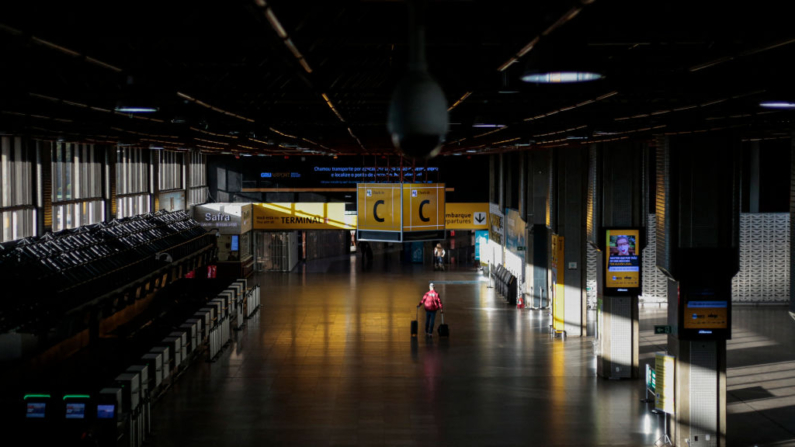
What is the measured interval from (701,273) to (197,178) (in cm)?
2367

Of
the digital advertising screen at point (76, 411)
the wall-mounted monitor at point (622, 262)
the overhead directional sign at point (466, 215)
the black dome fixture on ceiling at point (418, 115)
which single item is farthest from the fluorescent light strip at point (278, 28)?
the overhead directional sign at point (466, 215)

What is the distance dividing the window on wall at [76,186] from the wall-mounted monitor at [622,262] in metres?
11.8

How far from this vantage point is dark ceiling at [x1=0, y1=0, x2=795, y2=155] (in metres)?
4.44

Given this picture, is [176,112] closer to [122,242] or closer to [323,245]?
[122,242]

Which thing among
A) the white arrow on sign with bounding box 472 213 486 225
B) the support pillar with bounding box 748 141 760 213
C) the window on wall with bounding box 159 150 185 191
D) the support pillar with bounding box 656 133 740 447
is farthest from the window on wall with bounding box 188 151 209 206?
the support pillar with bounding box 656 133 740 447

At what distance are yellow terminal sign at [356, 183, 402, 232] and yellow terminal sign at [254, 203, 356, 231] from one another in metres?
12.9

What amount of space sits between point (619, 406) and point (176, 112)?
850 cm

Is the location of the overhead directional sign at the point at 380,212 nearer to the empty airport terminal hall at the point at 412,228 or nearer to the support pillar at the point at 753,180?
the empty airport terminal hall at the point at 412,228

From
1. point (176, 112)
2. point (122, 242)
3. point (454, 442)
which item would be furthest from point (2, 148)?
point (454, 442)

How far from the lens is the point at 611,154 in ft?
50.2

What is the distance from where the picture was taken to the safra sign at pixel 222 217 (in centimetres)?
2844

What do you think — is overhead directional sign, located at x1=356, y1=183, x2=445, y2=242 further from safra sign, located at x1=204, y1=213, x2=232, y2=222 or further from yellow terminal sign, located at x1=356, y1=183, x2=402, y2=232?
safra sign, located at x1=204, y1=213, x2=232, y2=222

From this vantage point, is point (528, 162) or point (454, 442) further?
point (528, 162)

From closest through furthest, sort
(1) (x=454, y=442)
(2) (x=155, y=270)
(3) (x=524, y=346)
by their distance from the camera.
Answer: (1) (x=454, y=442), (3) (x=524, y=346), (2) (x=155, y=270)
